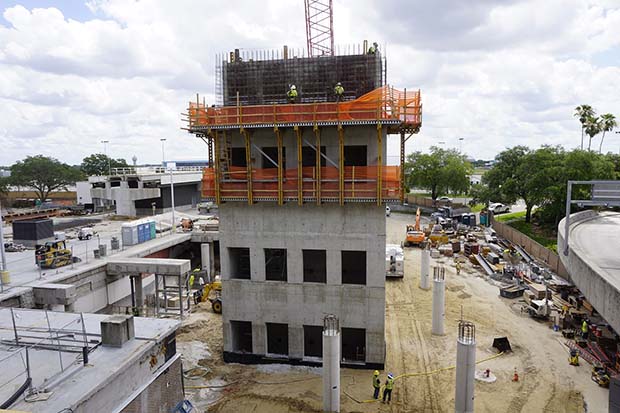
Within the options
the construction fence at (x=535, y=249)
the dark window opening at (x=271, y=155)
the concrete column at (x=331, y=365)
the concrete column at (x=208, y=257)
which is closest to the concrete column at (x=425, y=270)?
the construction fence at (x=535, y=249)

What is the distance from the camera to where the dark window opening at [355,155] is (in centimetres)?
2255

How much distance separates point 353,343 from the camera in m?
23.2

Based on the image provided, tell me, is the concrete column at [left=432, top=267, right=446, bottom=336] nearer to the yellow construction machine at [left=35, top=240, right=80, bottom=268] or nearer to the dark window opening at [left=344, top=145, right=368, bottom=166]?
the dark window opening at [left=344, top=145, right=368, bottom=166]

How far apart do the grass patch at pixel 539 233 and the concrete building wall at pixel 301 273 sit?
36713 millimetres

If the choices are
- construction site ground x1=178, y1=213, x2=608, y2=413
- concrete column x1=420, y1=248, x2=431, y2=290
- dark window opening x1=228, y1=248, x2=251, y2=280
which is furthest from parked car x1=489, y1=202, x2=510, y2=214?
dark window opening x1=228, y1=248, x2=251, y2=280

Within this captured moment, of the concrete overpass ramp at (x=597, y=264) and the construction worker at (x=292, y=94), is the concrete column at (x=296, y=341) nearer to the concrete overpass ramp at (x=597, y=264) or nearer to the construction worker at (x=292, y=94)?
the construction worker at (x=292, y=94)

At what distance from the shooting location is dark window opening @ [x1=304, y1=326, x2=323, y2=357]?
2369 cm

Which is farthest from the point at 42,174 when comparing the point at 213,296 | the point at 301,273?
the point at 301,273

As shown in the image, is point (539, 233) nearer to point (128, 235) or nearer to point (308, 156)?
point (308, 156)

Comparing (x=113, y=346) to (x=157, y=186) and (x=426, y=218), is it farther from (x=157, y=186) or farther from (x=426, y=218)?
(x=426, y=218)

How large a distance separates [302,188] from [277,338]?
9163mm

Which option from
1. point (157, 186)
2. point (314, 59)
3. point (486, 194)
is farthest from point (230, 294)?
point (486, 194)

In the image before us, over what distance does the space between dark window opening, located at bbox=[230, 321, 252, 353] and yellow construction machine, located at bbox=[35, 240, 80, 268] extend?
12401mm

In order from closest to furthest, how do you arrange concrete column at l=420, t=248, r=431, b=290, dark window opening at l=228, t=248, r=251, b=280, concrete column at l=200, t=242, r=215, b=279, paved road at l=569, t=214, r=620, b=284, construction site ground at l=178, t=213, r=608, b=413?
1. construction site ground at l=178, t=213, r=608, b=413
2. paved road at l=569, t=214, r=620, b=284
3. dark window opening at l=228, t=248, r=251, b=280
4. concrete column at l=420, t=248, r=431, b=290
5. concrete column at l=200, t=242, r=215, b=279
